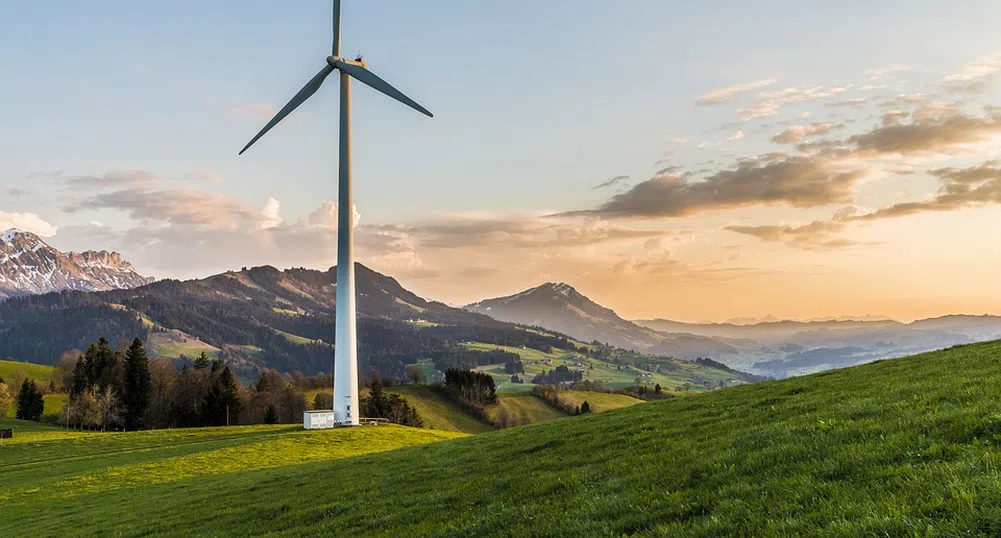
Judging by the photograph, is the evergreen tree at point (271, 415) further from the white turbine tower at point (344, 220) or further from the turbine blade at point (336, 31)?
the turbine blade at point (336, 31)

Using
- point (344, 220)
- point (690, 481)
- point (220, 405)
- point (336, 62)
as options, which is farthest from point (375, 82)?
point (220, 405)

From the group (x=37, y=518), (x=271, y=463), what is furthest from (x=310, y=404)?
(x=37, y=518)

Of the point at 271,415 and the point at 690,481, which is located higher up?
the point at 690,481

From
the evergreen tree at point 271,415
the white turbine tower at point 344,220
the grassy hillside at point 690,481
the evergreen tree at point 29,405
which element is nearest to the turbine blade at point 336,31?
the white turbine tower at point 344,220

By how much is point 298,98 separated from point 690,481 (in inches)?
3071

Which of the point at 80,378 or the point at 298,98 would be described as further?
the point at 80,378

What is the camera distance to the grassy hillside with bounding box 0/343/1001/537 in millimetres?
11258

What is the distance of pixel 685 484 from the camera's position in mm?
15414

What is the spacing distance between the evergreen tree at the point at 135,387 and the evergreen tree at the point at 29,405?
107ft

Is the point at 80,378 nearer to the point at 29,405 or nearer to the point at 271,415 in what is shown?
the point at 29,405

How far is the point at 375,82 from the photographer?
253 feet

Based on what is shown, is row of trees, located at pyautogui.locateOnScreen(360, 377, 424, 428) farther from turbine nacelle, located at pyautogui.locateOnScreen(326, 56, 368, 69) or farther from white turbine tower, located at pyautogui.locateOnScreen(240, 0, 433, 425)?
turbine nacelle, located at pyautogui.locateOnScreen(326, 56, 368, 69)

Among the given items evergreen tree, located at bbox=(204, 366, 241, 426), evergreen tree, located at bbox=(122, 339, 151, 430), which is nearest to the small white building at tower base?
evergreen tree, located at bbox=(204, 366, 241, 426)

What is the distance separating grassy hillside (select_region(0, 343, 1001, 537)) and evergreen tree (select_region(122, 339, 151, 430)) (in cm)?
10900
